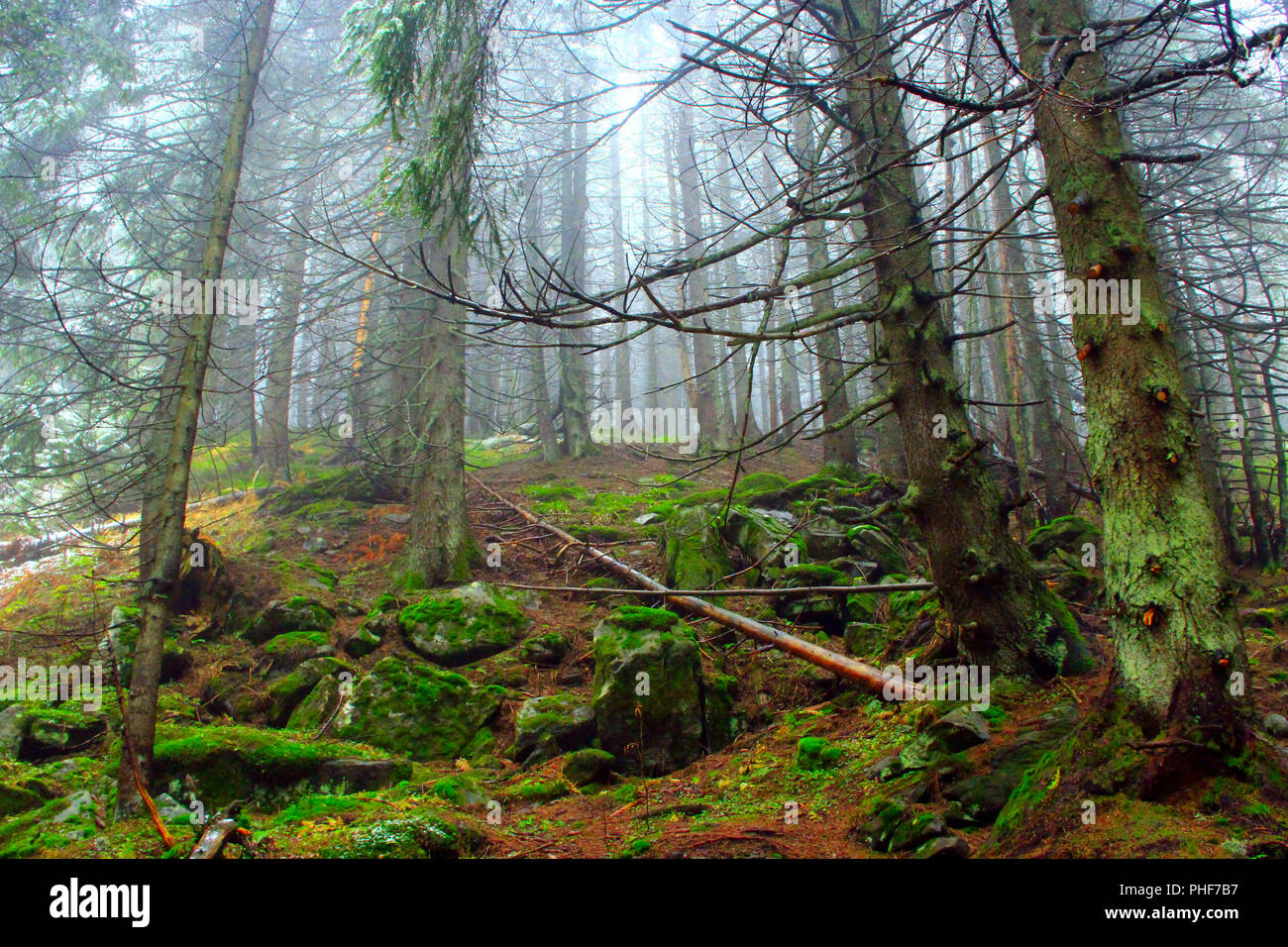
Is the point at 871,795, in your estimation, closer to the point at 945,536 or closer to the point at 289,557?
the point at 945,536

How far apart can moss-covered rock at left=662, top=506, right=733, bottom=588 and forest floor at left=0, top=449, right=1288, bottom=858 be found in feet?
1.58

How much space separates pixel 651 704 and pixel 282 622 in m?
4.53

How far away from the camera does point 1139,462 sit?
297cm

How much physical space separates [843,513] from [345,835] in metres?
7.36

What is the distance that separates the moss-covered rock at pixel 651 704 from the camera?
539 cm

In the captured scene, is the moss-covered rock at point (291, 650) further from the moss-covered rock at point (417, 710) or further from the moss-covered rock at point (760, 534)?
the moss-covered rock at point (760, 534)

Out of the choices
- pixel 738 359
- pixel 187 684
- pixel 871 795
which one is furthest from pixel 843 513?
pixel 738 359

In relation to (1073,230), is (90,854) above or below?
below

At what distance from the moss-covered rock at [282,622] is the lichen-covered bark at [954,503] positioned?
641 cm

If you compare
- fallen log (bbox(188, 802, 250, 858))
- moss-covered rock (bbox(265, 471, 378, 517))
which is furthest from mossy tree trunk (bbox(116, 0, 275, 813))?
moss-covered rock (bbox(265, 471, 378, 517))

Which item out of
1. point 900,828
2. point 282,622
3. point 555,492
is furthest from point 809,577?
point 555,492
